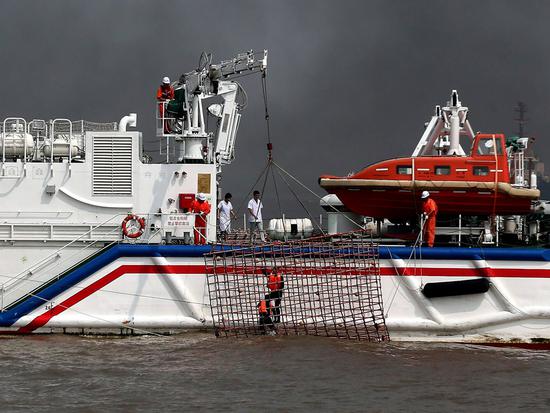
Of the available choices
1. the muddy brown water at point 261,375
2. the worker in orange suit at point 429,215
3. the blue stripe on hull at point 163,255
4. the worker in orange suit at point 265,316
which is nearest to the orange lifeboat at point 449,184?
the worker in orange suit at point 429,215

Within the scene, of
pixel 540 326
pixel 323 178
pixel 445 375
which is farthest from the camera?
pixel 323 178

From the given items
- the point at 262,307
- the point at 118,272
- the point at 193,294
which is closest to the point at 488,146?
the point at 262,307

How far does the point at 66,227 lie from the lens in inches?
727

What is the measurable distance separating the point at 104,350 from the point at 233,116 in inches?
237

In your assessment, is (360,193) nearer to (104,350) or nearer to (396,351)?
(396,351)

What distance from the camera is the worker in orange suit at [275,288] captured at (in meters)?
17.5

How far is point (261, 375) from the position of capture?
49.4 ft

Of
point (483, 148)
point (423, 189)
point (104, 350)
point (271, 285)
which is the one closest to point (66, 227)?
point (104, 350)

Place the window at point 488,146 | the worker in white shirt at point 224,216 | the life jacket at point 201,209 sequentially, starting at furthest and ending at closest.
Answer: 1. the worker in white shirt at point 224,216
2. the window at point 488,146
3. the life jacket at point 201,209

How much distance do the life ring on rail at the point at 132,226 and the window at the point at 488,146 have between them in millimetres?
6899

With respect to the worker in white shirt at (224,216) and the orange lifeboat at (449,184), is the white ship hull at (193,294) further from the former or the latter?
the worker in white shirt at (224,216)

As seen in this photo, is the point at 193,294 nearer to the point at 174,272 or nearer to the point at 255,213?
the point at 174,272

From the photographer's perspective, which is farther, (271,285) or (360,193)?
(360,193)

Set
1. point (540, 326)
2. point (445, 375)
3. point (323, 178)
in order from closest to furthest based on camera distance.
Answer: point (445, 375), point (540, 326), point (323, 178)
